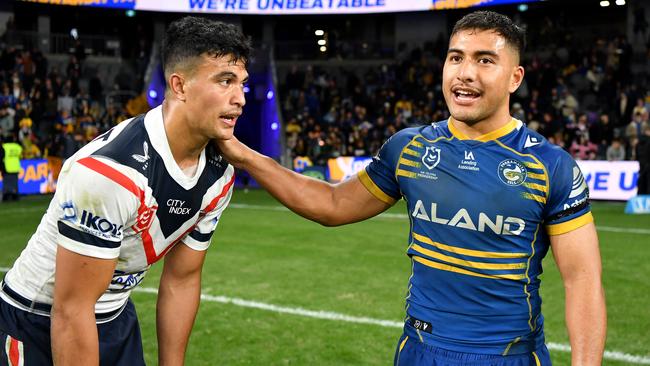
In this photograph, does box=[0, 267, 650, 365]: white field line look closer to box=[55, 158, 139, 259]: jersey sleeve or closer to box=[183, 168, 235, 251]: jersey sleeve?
box=[183, 168, 235, 251]: jersey sleeve

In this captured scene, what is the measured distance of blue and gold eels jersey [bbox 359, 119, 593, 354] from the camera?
274 cm

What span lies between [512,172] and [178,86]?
1.42 meters

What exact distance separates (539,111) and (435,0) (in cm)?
632

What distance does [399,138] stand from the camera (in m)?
3.15

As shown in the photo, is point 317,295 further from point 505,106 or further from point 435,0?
point 435,0

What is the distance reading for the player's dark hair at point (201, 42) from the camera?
288 centimetres

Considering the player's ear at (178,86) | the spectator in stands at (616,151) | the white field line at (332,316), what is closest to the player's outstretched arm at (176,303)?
A: the player's ear at (178,86)

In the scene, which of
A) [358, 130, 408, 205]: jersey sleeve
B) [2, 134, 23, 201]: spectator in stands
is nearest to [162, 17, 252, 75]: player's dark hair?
[358, 130, 408, 205]: jersey sleeve

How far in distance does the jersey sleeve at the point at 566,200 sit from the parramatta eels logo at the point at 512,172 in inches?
4.6

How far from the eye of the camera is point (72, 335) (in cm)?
264

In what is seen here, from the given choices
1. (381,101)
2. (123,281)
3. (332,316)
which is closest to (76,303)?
(123,281)

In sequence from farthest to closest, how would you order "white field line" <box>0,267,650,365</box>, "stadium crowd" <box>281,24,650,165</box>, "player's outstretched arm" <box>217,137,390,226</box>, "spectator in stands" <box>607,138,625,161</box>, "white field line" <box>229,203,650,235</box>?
"stadium crowd" <box>281,24,650,165</box> → "spectator in stands" <box>607,138,625,161</box> → "white field line" <box>229,203,650,235</box> → "white field line" <box>0,267,650,365</box> → "player's outstretched arm" <box>217,137,390,226</box>

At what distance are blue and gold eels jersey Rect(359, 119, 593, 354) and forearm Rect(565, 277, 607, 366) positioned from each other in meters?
0.20

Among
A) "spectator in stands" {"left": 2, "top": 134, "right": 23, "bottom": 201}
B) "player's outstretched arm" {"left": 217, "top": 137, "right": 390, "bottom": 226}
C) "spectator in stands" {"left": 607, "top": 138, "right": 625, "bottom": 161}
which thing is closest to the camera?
"player's outstretched arm" {"left": 217, "top": 137, "right": 390, "bottom": 226}
